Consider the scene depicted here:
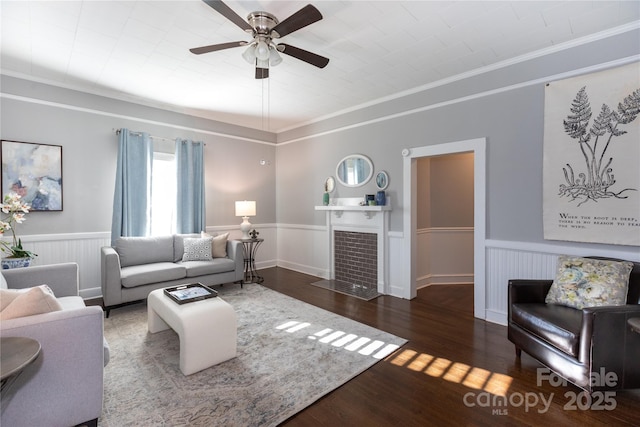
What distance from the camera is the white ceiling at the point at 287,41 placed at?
2355 mm

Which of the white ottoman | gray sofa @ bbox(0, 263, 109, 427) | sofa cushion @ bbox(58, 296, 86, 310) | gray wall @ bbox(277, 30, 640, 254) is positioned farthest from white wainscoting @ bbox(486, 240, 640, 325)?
sofa cushion @ bbox(58, 296, 86, 310)

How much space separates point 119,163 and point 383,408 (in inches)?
176

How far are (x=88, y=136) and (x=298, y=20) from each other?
3.63m

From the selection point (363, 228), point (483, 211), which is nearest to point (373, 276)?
point (363, 228)

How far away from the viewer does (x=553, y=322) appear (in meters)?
2.12

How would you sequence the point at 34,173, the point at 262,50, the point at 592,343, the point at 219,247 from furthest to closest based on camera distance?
the point at 219,247 < the point at 34,173 < the point at 262,50 < the point at 592,343

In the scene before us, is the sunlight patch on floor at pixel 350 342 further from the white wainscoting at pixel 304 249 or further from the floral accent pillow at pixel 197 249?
the white wainscoting at pixel 304 249

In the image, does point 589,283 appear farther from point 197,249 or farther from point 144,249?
point 144,249

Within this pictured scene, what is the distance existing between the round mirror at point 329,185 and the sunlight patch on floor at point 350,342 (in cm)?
257

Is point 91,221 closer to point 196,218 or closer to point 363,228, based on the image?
point 196,218

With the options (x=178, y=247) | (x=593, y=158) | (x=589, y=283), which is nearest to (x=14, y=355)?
(x=178, y=247)

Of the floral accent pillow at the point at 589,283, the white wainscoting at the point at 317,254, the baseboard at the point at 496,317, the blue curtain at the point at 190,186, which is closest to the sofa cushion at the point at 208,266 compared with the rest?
the blue curtain at the point at 190,186

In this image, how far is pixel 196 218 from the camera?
16.3 feet

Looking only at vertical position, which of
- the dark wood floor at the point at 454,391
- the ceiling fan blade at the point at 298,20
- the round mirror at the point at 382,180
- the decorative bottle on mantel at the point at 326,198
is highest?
the ceiling fan blade at the point at 298,20
